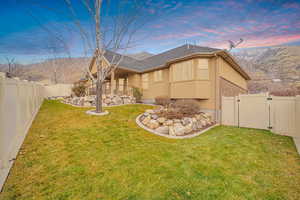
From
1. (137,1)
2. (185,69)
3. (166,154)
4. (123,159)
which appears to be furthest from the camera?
(185,69)

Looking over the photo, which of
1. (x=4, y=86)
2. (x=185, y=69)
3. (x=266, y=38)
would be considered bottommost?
(x=4, y=86)

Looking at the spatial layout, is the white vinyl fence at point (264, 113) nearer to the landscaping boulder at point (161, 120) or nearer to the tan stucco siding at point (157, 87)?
the landscaping boulder at point (161, 120)

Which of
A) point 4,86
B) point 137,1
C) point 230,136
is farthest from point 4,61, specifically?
point 230,136

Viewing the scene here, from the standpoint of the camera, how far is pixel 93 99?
11.0m

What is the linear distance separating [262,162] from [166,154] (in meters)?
2.87

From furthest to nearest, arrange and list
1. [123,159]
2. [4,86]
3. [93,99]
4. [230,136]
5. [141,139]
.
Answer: [93,99], [230,136], [141,139], [123,159], [4,86]

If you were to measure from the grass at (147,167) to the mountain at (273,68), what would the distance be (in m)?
25.6

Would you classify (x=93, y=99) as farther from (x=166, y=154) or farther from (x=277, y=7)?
(x=277, y=7)

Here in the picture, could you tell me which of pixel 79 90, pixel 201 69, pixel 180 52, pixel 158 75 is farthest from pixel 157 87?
pixel 79 90

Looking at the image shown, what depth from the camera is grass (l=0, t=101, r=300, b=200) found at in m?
2.51

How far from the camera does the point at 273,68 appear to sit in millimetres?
31938

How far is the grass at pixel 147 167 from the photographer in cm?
251

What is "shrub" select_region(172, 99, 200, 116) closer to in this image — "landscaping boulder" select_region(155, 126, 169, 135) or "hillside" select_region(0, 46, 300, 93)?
"landscaping boulder" select_region(155, 126, 169, 135)

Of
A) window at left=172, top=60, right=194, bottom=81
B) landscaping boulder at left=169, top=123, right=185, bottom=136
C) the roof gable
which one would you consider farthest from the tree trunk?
window at left=172, top=60, right=194, bottom=81
